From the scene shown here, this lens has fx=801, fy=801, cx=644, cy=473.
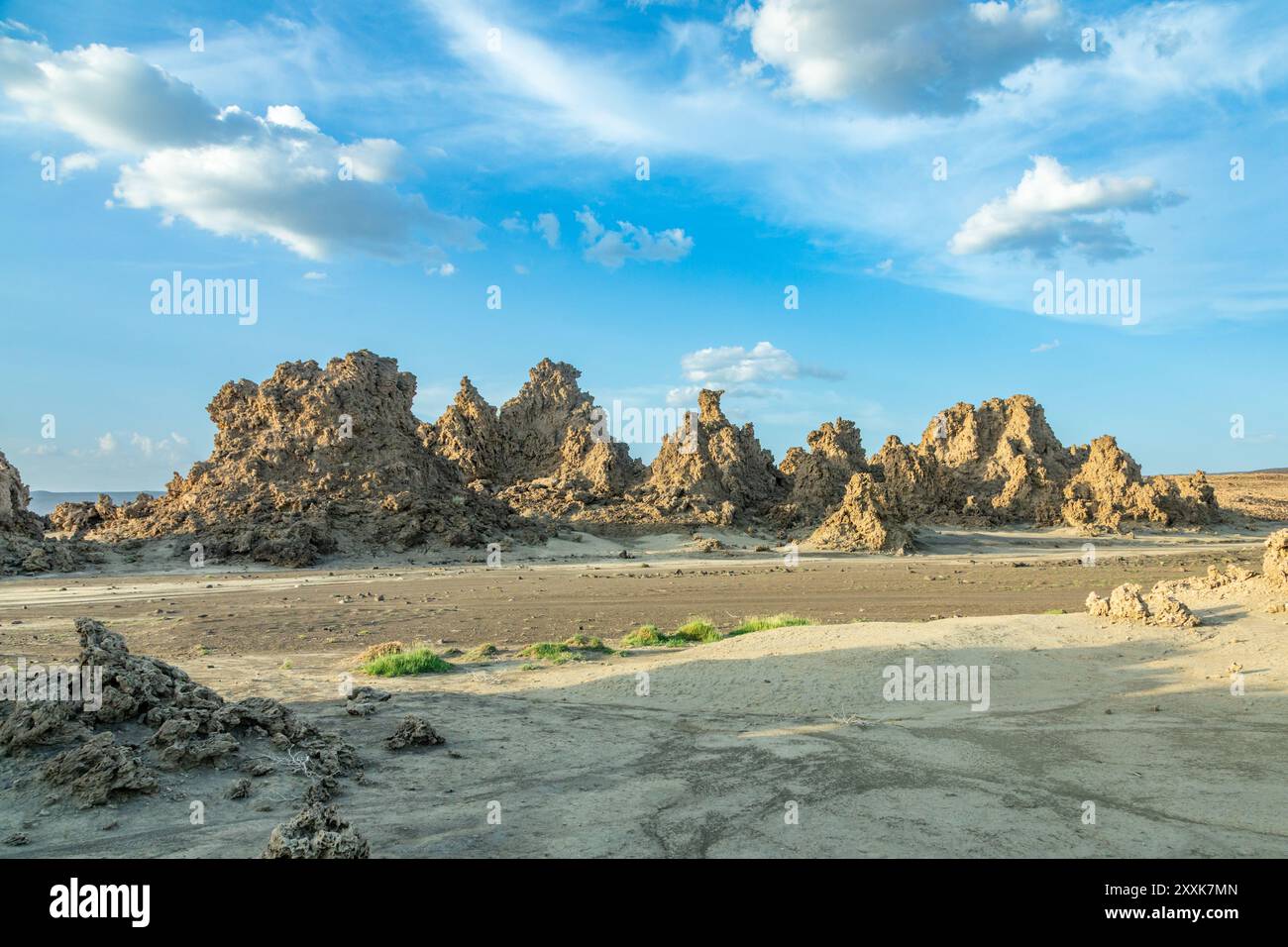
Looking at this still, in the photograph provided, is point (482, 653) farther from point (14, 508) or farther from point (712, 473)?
point (712, 473)

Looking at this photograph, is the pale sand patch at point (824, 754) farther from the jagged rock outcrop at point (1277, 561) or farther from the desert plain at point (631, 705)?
the jagged rock outcrop at point (1277, 561)

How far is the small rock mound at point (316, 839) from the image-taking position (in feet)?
15.0

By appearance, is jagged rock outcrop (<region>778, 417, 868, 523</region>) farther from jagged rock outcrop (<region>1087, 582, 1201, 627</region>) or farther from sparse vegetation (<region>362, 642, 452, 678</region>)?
sparse vegetation (<region>362, 642, 452, 678</region>)

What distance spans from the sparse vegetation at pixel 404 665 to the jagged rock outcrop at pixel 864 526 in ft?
83.6

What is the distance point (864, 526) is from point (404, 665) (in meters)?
27.1

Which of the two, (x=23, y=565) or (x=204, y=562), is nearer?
(x=23, y=565)

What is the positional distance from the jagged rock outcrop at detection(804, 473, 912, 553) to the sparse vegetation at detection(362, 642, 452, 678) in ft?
83.6

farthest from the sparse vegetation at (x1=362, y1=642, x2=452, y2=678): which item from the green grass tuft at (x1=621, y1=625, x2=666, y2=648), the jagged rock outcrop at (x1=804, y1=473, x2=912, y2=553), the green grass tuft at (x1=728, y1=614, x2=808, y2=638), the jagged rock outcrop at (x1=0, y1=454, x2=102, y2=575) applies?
the jagged rock outcrop at (x1=804, y1=473, x2=912, y2=553)

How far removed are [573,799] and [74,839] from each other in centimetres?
342

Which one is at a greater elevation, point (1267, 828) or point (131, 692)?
point (131, 692)

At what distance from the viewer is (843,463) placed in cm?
4825
